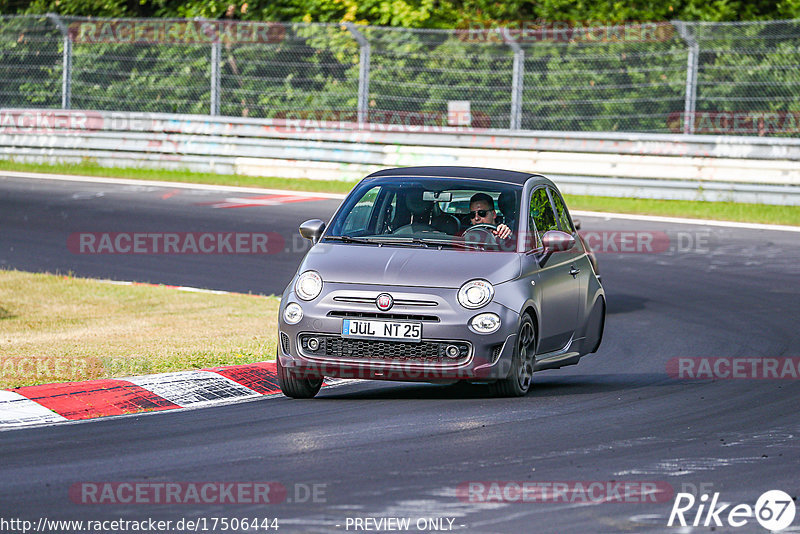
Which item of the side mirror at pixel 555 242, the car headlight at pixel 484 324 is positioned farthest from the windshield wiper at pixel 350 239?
the side mirror at pixel 555 242

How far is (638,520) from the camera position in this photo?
5.88 m

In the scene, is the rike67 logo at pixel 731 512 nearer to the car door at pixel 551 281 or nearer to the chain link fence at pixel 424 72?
the car door at pixel 551 281

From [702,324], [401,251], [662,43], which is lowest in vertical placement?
[702,324]

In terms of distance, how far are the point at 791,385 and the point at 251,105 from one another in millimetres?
16809

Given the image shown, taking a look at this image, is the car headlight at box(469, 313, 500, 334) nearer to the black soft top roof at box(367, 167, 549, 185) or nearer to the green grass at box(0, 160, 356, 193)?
the black soft top roof at box(367, 167, 549, 185)

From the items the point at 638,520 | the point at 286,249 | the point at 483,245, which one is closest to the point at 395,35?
the point at 286,249

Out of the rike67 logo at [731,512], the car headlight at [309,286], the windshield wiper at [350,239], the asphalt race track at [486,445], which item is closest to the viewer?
the rike67 logo at [731,512]

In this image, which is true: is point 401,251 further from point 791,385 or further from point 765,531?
point 765,531

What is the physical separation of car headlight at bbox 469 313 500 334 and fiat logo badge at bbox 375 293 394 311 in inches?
21.2

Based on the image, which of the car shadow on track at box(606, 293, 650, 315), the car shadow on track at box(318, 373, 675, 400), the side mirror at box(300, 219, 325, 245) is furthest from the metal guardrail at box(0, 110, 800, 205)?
the side mirror at box(300, 219, 325, 245)

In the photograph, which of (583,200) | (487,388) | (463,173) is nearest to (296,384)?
(487,388)

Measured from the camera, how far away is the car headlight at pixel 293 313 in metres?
8.89

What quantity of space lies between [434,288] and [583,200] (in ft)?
46.2

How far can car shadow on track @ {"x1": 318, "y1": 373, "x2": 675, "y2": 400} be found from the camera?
9455 millimetres
